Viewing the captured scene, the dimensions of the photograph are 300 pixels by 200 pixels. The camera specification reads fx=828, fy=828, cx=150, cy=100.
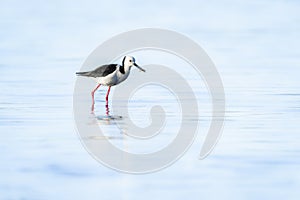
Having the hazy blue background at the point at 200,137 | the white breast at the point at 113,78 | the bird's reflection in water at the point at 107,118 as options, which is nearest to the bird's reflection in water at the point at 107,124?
the bird's reflection in water at the point at 107,118

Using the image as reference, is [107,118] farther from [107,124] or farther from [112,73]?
[112,73]

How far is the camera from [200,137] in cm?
943

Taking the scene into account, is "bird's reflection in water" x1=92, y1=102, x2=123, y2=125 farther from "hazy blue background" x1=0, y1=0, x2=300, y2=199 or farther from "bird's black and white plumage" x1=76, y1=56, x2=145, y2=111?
"bird's black and white plumage" x1=76, y1=56, x2=145, y2=111

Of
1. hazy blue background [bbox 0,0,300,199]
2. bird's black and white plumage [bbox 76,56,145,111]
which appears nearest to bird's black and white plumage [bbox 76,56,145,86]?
bird's black and white plumage [bbox 76,56,145,111]

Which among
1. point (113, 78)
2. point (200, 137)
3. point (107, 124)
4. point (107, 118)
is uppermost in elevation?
point (113, 78)

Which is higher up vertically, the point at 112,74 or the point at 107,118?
the point at 112,74

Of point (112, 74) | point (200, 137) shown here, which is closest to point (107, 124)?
point (200, 137)

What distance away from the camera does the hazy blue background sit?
7.23 meters

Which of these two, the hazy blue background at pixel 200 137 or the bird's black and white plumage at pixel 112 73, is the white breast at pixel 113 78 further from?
the hazy blue background at pixel 200 137

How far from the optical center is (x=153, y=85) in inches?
554

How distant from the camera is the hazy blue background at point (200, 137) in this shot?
7.23 metres

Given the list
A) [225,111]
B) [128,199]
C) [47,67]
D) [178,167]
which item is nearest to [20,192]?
[128,199]

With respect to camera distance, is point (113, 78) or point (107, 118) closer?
point (107, 118)

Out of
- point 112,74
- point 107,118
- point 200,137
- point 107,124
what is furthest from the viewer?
point 112,74
